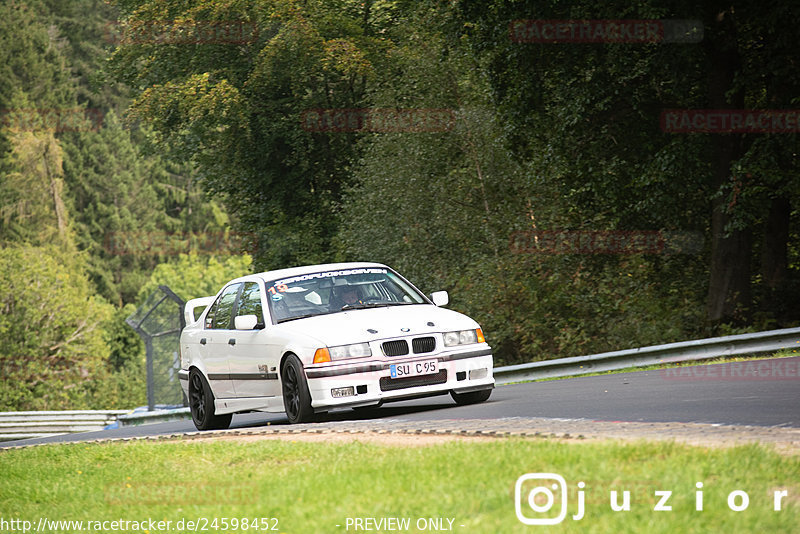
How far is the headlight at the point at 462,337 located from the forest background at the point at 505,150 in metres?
9.00

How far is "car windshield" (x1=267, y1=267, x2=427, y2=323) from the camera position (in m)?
12.8

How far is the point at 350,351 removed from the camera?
11703 mm

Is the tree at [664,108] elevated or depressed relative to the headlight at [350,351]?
elevated

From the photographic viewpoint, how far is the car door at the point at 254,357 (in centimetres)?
1237

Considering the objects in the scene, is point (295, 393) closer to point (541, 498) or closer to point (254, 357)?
point (254, 357)

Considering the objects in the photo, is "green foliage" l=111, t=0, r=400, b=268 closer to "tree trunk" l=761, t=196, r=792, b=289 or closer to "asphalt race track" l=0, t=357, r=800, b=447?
"tree trunk" l=761, t=196, r=792, b=289

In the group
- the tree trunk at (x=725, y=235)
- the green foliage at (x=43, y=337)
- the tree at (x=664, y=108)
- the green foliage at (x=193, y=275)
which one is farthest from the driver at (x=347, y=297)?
the green foliage at (x=193, y=275)

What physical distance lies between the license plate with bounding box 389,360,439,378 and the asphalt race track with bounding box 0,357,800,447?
0.44 m

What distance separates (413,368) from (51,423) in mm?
22495

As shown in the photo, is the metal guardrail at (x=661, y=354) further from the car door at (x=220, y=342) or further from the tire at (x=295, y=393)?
the tire at (x=295, y=393)

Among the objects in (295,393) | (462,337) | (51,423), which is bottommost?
(51,423)

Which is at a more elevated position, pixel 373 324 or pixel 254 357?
pixel 373 324

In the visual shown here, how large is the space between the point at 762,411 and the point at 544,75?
1428 cm

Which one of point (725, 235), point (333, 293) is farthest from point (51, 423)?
point (333, 293)
